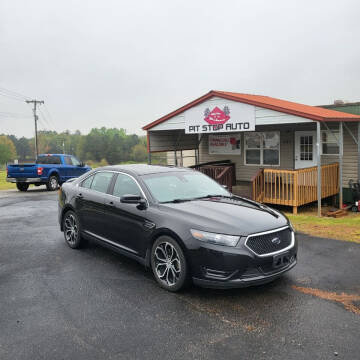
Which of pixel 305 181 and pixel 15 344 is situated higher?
pixel 305 181

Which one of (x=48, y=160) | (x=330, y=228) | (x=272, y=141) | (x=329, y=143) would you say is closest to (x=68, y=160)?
(x=48, y=160)

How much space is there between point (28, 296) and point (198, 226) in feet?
7.61

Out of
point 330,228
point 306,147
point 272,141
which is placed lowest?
point 330,228

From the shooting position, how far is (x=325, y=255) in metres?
6.59

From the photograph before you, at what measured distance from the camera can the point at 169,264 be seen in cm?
497

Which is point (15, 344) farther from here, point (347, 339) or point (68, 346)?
point (347, 339)

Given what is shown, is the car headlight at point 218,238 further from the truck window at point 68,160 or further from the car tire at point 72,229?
the truck window at point 68,160

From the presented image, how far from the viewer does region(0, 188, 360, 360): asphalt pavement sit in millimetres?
3592

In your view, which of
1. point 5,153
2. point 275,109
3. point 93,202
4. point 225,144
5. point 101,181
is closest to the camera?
point 93,202

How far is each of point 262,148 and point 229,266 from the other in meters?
12.7

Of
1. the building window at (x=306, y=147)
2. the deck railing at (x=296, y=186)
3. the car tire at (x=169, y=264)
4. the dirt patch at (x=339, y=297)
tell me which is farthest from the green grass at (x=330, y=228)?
the building window at (x=306, y=147)

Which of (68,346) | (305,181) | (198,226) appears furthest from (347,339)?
(305,181)

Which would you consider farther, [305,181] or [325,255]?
[305,181]

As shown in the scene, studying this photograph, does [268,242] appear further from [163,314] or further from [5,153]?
[5,153]
